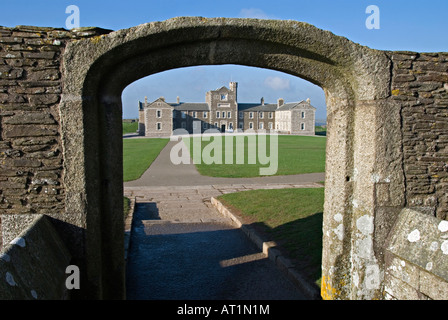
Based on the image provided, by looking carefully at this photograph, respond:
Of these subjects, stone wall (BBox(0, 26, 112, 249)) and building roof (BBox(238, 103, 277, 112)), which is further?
building roof (BBox(238, 103, 277, 112))

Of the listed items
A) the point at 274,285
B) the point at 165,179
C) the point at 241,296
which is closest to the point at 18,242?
the point at 241,296

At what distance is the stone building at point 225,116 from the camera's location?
5838 centimetres

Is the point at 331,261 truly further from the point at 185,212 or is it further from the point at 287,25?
the point at 185,212

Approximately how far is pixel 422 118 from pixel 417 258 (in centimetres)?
154

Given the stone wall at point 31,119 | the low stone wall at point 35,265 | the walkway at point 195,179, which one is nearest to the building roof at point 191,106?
the walkway at point 195,179

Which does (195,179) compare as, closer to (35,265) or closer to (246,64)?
(246,64)

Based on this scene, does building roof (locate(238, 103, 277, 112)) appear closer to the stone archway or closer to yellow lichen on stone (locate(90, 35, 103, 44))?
the stone archway

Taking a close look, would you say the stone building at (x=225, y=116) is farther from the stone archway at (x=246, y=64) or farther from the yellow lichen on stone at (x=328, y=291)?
the yellow lichen on stone at (x=328, y=291)

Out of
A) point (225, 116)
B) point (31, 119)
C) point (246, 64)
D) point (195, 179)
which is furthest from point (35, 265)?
point (225, 116)

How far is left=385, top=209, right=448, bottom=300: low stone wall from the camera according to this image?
3336 mm

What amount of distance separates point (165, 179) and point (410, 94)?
38.8 feet

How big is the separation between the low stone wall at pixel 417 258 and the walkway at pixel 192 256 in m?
1.47

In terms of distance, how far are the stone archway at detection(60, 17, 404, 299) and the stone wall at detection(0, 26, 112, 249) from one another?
124 mm

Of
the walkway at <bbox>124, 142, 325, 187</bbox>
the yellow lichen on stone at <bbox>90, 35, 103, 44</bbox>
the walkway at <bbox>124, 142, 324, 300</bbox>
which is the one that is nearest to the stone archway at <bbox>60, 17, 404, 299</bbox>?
the yellow lichen on stone at <bbox>90, 35, 103, 44</bbox>
